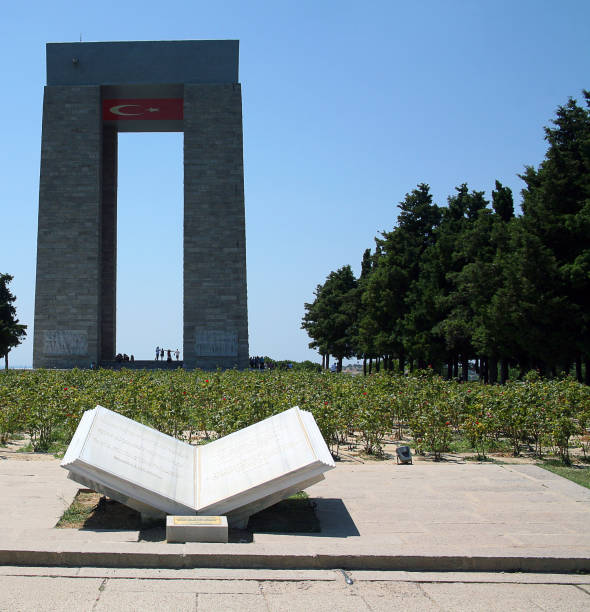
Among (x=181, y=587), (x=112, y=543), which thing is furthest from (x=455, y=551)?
(x=112, y=543)

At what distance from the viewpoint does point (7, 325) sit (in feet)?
111

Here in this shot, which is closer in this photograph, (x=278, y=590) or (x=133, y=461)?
(x=278, y=590)

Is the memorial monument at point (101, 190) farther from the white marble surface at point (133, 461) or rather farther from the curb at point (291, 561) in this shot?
the curb at point (291, 561)

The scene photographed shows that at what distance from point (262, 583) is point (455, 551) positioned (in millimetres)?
1255

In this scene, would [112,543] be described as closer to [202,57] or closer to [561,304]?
[561,304]

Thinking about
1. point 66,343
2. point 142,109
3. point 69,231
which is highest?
point 142,109

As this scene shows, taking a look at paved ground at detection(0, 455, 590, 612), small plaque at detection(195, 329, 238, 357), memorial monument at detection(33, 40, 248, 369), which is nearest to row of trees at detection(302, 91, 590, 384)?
small plaque at detection(195, 329, 238, 357)

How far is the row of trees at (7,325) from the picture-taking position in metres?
33.0

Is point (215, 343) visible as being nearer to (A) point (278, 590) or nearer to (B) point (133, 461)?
(B) point (133, 461)

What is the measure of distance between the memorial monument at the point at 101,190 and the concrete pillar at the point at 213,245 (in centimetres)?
5

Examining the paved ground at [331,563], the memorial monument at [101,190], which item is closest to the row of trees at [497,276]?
the memorial monument at [101,190]

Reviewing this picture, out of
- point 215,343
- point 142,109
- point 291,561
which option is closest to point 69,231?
point 142,109

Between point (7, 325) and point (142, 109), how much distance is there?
Result: 12.4 m

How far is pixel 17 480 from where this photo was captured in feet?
21.4
